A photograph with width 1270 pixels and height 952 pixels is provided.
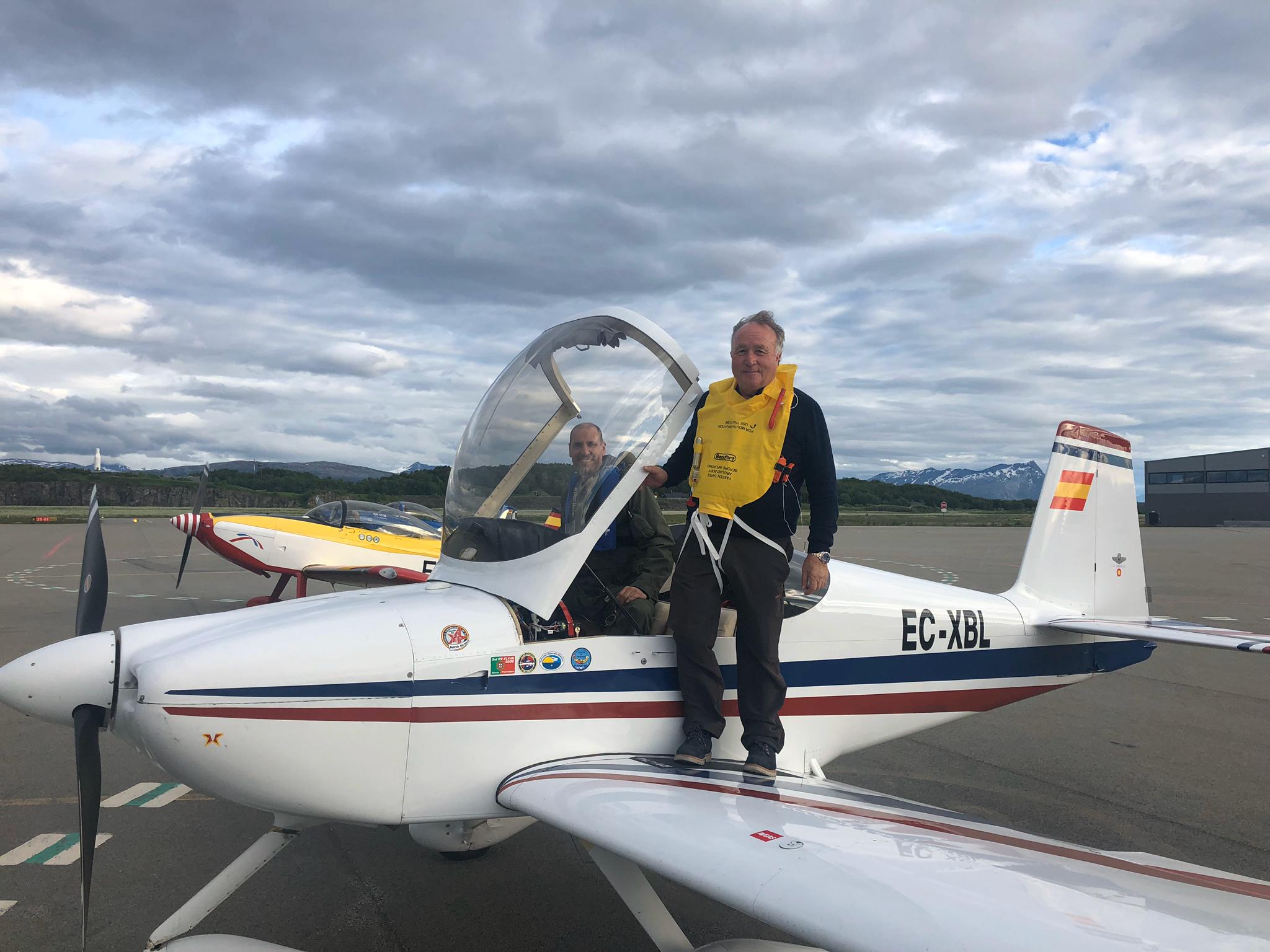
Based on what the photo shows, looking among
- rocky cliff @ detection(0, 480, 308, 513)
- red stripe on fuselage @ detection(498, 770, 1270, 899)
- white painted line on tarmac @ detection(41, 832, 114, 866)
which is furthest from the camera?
rocky cliff @ detection(0, 480, 308, 513)

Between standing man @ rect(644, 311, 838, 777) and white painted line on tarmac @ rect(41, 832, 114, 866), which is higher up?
standing man @ rect(644, 311, 838, 777)

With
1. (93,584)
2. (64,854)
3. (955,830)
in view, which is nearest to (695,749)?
(955,830)

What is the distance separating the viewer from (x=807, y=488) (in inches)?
120

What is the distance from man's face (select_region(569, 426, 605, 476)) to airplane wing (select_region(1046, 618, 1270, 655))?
2723 millimetres

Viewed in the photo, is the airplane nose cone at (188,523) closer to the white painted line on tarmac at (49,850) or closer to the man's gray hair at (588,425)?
the white painted line on tarmac at (49,850)

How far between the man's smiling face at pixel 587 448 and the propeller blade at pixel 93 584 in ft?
6.20

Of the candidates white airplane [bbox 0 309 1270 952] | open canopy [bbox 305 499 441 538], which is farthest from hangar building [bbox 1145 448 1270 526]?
white airplane [bbox 0 309 1270 952]

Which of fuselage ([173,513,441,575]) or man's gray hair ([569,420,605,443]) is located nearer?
man's gray hair ([569,420,605,443])

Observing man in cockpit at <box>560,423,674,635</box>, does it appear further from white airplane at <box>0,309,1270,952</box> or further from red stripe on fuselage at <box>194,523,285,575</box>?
red stripe on fuselage at <box>194,523,285,575</box>

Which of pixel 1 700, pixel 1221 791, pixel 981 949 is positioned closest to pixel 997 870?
pixel 981 949

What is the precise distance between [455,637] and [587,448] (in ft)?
2.87

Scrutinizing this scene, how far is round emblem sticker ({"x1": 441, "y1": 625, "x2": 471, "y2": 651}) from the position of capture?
2.71m

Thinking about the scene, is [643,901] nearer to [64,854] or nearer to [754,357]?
[754,357]

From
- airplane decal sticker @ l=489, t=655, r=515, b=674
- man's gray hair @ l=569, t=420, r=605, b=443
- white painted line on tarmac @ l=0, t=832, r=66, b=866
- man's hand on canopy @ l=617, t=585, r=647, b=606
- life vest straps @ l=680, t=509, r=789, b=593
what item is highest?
man's gray hair @ l=569, t=420, r=605, b=443
